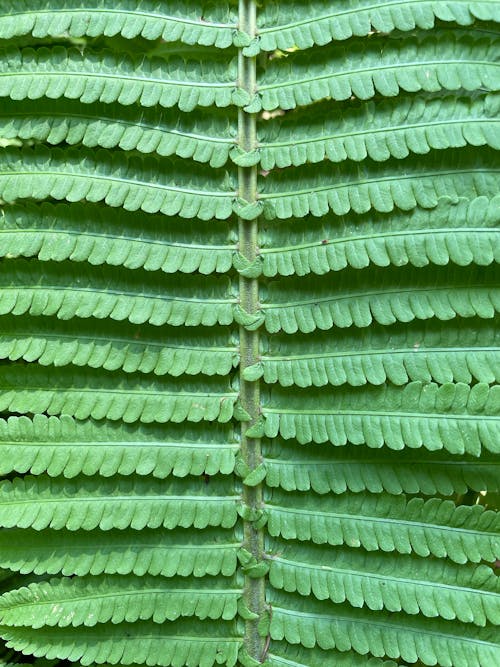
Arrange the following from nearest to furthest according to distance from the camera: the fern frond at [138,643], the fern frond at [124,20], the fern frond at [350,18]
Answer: the fern frond at [350,18] → the fern frond at [124,20] → the fern frond at [138,643]

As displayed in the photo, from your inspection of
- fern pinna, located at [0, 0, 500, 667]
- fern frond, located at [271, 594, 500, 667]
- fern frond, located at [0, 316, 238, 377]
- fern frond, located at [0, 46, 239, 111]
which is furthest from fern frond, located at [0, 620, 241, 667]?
fern frond, located at [0, 46, 239, 111]

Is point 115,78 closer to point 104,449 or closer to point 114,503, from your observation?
point 104,449

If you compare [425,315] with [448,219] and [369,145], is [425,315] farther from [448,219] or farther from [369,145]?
[369,145]

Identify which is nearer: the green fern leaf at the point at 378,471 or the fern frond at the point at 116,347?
the green fern leaf at the point at 378,471

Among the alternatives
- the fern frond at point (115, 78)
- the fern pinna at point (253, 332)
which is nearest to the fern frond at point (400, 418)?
the fern pinna at point (253, 332)

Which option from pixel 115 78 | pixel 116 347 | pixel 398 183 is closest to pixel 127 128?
pixel 115 78

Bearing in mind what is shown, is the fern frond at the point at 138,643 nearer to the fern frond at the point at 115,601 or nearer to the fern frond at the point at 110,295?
the fern frond at the point at 115,601
